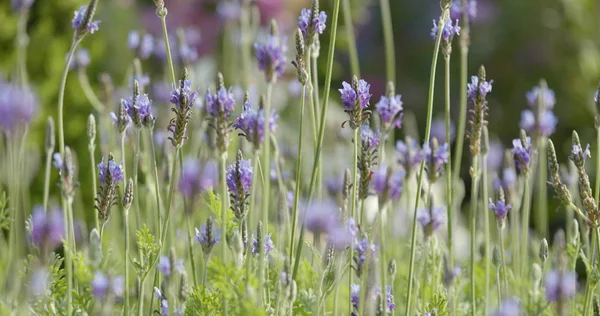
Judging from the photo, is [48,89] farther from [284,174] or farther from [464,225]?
[464,225]

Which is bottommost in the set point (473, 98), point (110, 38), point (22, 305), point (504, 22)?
point (22, 305)

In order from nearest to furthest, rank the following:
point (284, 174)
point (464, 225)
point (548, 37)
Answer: point (284, 174), point (464, 225), point (548, 37)

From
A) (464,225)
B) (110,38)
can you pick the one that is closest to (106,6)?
(110,38)

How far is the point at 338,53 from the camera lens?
Answer: 413cm

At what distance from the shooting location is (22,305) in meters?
0.86

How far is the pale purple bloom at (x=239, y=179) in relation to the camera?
32.5 inches

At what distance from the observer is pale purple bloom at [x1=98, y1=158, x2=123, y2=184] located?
2.82 feet

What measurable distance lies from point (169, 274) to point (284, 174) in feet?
1.88

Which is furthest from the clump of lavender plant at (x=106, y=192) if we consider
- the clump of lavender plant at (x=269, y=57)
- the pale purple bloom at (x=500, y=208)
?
the pale purple bloom at (x=500, y=208)

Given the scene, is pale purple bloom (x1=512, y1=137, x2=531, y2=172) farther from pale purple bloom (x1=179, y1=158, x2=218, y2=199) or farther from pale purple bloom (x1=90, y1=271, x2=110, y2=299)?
pale purple bloom (x1=90, y1=271, x2=110, y2=299)

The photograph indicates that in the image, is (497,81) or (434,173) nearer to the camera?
(434,173)

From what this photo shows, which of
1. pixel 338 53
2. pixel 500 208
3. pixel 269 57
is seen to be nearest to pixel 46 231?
pixel 269 57

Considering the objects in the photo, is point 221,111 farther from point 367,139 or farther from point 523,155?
point 523,155

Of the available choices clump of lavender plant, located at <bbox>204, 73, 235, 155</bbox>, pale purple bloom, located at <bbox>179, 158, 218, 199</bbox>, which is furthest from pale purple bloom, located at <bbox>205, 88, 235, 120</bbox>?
pale purple bloom, located at <bbox>179, 158, 218, 199</bbox>
